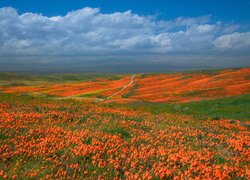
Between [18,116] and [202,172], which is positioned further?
[18,116]

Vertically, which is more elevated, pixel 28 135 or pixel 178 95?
pixel 28 135

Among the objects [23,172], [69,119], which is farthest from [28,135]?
[69,119]

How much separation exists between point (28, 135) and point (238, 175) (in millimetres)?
6228

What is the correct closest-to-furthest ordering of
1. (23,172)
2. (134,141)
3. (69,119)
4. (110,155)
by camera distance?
(23,172), (110,155), (134,141), (69,119)

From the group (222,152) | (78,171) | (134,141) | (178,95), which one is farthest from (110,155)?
(178,95)

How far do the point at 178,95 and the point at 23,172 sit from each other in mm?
51682

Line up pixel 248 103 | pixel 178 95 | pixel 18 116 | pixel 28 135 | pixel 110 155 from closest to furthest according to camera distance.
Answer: pixel 110 155
pixel 28 135
pixel 18 116
pixel 248 103
pixel 178 95

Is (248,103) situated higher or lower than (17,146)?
lower

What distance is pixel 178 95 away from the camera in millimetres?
56469

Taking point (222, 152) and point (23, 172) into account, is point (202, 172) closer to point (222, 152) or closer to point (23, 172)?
point (222, 152)

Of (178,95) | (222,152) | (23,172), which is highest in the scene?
(23,172)

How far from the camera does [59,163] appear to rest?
6840 millimetres

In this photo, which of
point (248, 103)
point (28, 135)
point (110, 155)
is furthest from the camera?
point (248, 103)

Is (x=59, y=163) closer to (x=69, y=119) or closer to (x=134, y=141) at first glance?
(x=134, y=141)
